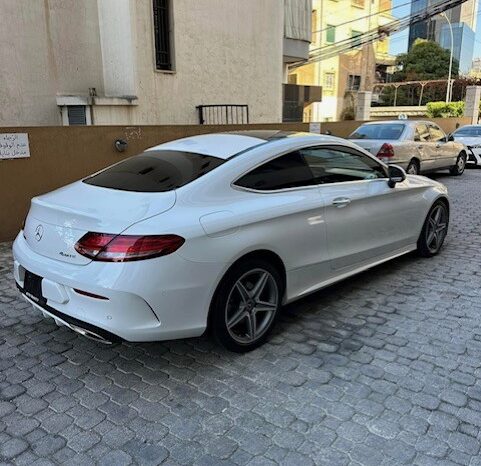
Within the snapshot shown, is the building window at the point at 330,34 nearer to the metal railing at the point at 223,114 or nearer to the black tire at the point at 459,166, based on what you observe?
the black tire at the point at 459,166

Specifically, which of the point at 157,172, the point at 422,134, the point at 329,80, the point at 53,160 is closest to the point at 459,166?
the point at 422,134

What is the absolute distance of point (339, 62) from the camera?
37594 millimetres

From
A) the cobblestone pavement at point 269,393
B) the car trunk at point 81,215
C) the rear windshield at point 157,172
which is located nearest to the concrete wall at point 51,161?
the cobblestone pavement at point 269,393

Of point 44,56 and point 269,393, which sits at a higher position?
point 44,56

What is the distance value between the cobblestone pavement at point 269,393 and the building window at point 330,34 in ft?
118

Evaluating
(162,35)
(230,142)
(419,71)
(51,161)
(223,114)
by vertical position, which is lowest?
(51,161)

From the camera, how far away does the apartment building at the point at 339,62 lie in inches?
1411

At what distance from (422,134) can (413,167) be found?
100 centimetres

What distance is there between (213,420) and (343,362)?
107 cm

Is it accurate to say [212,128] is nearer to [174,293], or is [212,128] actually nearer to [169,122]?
[169,122]

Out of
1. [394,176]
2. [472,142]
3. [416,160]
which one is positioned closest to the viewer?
[394,176]

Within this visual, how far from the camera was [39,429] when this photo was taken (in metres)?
2.67

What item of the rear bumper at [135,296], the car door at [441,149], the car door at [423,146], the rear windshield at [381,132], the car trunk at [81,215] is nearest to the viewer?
the rear bumper at [135,296]

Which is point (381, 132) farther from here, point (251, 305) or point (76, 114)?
point (251, 305)
